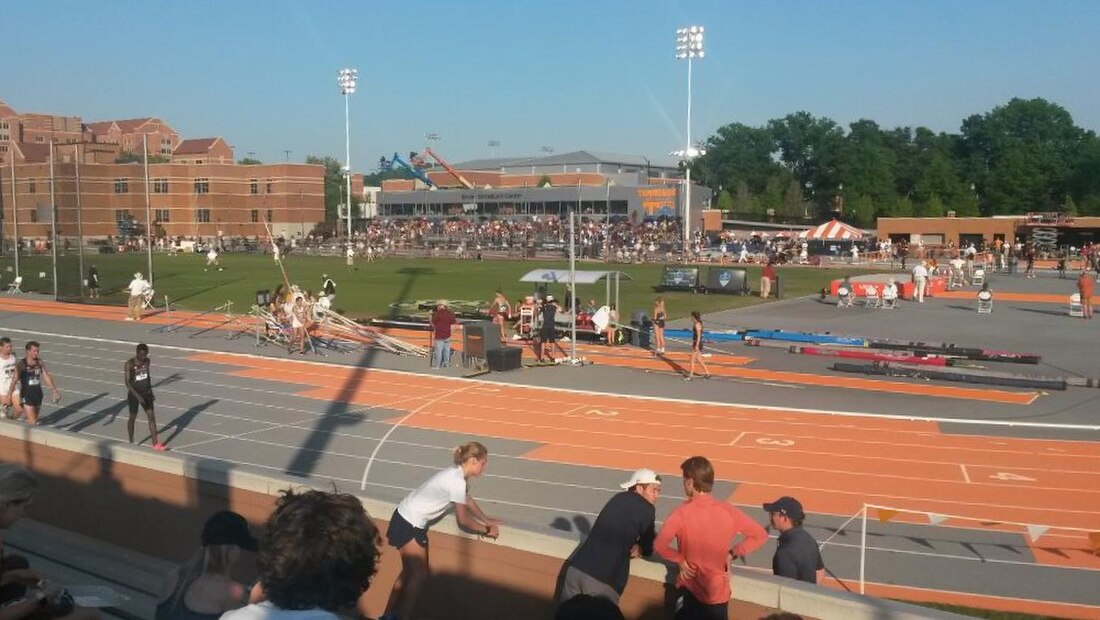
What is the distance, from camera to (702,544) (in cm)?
603

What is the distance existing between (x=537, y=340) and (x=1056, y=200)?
92.0 metres

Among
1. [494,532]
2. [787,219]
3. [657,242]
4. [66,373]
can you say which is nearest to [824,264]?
[657,242]

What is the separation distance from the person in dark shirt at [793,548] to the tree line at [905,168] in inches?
3702

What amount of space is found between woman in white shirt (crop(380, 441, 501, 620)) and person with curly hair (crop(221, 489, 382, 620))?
3.23 meters

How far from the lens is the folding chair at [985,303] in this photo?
3631cm

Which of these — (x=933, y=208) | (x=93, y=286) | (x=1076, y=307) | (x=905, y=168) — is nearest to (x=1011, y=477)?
(x=1076, y=307)

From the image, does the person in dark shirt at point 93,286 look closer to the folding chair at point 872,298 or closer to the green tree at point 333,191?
the folding chair at point 872,298

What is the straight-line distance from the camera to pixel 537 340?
26328 mm

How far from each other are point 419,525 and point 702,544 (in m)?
2.00

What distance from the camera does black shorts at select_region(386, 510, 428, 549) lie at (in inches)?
273

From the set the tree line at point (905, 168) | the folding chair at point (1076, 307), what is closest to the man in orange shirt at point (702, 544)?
the folding chair at point (1076, 307)

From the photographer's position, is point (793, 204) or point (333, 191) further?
point (333, 191)

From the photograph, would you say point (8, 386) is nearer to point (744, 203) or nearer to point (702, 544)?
A: point (702, 544)

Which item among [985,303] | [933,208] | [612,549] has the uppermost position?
[933,208]
